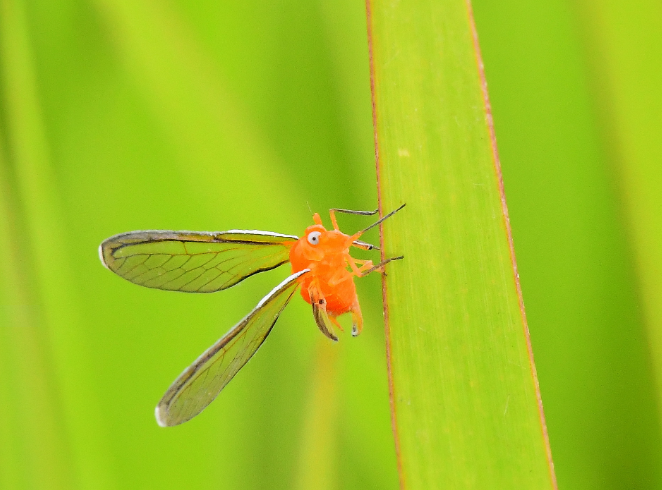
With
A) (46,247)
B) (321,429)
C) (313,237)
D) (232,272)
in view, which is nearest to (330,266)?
(313,237)

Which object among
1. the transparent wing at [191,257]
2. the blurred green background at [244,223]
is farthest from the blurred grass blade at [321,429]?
the transparent wing at [191,257]

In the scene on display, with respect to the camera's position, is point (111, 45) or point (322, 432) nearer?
point (322, 432)

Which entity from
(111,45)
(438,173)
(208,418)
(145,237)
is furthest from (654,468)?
(111,45)

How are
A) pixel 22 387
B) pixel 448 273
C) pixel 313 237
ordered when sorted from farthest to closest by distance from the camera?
pixel 22 387 < pixel 313 237 < pixel 448 273

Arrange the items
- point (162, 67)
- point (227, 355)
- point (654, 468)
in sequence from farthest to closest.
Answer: point (162, 67), point (654, 468), point (227, 355)

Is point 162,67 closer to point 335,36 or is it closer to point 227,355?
point 335,36

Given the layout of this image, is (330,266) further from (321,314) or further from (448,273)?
(448,273)

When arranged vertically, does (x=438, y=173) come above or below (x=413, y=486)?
above
